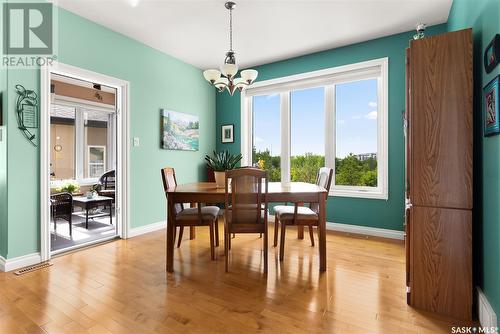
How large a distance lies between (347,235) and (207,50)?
134 inches

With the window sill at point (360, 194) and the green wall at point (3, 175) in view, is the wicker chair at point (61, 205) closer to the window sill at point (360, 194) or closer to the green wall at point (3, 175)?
the green wall at point (3, 175)

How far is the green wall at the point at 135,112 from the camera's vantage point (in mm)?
2555

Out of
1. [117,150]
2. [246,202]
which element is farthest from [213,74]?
[117,150]

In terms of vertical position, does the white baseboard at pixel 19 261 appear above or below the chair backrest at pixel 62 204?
below

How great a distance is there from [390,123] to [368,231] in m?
1.52

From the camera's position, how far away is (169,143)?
13.5 ft

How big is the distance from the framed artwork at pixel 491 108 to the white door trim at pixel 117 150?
3665 millimetres

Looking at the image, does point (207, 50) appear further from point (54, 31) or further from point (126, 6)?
point (54, 31)

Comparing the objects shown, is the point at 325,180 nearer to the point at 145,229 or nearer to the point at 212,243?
the point at 212,243

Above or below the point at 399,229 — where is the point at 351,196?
above

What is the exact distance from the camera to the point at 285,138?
4.45 meters

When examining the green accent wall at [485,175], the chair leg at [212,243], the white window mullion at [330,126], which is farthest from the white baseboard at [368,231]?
the chair leg at [212,243]

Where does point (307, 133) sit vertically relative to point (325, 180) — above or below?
above

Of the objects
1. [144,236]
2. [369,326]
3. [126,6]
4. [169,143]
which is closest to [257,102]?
[169,143]
